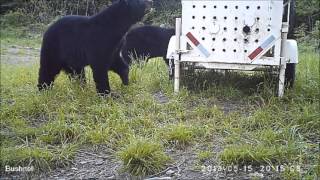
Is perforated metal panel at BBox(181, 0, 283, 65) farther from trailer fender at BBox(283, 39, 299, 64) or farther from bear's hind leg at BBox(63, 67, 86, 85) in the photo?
bear's hind leg at BBox(63, 67, 86, 85)

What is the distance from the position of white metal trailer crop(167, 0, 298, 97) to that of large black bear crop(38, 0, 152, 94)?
2.00 feet

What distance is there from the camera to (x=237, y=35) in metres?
4.68

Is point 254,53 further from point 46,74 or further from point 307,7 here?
point 307,7

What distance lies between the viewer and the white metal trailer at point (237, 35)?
4590 mm

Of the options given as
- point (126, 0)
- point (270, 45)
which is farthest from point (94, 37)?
point (270, 45)

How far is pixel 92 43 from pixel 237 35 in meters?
1.59

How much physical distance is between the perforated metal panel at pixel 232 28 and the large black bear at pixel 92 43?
0.60 metres

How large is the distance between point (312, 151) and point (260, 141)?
1.27ft

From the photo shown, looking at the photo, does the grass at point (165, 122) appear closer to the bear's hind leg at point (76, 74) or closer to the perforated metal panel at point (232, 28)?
the bear's hind leg at point (76, 74)

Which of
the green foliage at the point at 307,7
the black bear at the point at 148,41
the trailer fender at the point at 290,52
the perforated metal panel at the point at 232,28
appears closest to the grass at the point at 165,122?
the trailer fender at the point at 290,52

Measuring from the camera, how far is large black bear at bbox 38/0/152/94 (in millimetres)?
4891

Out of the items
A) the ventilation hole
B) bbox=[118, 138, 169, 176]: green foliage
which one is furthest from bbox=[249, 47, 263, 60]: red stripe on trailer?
bbox=[118, 138, 169, 176]: green foliage

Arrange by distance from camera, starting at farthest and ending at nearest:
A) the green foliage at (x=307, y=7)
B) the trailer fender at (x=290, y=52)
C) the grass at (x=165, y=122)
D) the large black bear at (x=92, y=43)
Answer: the green foliage at (x=307, y=7) → the large black bear at (x=92, y=43) → the trailer fender at (x=290, y=52) → the grass at (x=165, y=122)

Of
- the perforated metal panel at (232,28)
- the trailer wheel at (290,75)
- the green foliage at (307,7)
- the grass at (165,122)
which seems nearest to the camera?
the grass at (165,122)
